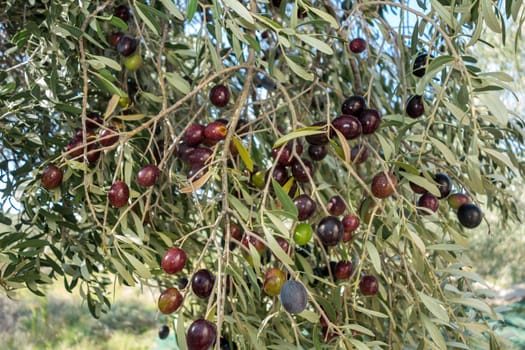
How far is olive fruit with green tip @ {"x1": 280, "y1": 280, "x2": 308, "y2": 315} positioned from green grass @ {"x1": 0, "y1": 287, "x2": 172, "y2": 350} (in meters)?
3.46

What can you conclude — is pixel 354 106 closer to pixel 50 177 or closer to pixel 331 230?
pixel 331 230

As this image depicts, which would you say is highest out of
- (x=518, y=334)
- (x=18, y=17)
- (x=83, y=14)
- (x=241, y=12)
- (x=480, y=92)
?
(x=18, y=17)

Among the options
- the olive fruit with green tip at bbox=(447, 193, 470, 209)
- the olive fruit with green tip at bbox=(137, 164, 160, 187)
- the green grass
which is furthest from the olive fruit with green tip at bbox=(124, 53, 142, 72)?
the green grass

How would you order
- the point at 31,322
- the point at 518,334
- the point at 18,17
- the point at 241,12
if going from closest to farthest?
the point at 241,12 < the point at 18,17 < the point at 518,334 < the point at 31,322

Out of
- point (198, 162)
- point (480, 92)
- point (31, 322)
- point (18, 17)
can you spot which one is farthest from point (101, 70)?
point (31, 322)

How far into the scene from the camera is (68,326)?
470 cm

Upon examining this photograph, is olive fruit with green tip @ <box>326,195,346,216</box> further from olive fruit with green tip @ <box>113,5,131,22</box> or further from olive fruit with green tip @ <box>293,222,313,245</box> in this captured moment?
olive fruit with green tip @ <box>113,5,131,22</box>

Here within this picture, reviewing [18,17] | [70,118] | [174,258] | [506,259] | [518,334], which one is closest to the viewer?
[174,258]

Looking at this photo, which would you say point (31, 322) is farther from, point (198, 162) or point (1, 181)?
point (198, 162)

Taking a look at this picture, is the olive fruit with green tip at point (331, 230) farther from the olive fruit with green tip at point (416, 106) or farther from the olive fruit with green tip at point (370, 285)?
the olive fruit with green tip at point (416, 106)

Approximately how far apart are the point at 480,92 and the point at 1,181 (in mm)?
936

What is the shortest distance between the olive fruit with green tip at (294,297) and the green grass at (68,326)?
3.46 m

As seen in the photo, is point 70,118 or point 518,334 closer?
point 70,118

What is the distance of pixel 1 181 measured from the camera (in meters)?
1.22
